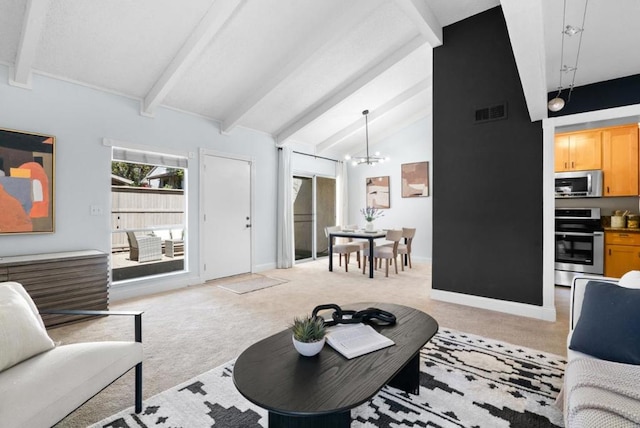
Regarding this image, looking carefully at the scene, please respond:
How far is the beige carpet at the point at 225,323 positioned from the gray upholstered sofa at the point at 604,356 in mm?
1061

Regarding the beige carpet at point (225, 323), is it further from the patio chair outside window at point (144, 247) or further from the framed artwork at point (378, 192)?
the framed artwork at point (378, 192)

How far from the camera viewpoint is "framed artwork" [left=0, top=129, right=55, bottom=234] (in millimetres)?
3125

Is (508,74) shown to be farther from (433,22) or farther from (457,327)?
(457,327)

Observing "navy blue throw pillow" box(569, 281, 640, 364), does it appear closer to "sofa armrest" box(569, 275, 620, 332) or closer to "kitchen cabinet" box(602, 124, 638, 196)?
"sofa armrest" box(569, 275, 620, 332)

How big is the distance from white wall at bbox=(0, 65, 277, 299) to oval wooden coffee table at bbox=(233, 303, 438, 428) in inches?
127

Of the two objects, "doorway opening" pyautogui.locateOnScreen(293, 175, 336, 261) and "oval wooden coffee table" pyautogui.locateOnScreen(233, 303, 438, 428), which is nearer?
"oval wooden coffee table" pyautogui.locateOnScreen(233, 303, 438, 428)

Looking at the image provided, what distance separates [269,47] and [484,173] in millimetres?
3046

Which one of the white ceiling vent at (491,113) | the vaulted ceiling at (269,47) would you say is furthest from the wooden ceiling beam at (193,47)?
the white ceiling vent at (491,113)

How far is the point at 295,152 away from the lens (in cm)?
661

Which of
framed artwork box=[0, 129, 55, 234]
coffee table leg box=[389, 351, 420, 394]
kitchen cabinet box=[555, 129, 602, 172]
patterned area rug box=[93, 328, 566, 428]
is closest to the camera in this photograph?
patterned area rug box=[93, 328, 566, 428]

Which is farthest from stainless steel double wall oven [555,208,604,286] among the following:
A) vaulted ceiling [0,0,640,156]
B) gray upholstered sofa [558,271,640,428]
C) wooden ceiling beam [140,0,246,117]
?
wooden ceiling beam [140,0,246,117]

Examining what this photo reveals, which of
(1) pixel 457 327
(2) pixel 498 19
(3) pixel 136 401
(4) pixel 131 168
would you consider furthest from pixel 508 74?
(4) pixel 131 168

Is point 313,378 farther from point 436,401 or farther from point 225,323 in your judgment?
point 225,323

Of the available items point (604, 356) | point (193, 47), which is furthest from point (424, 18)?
point (604, 356)
